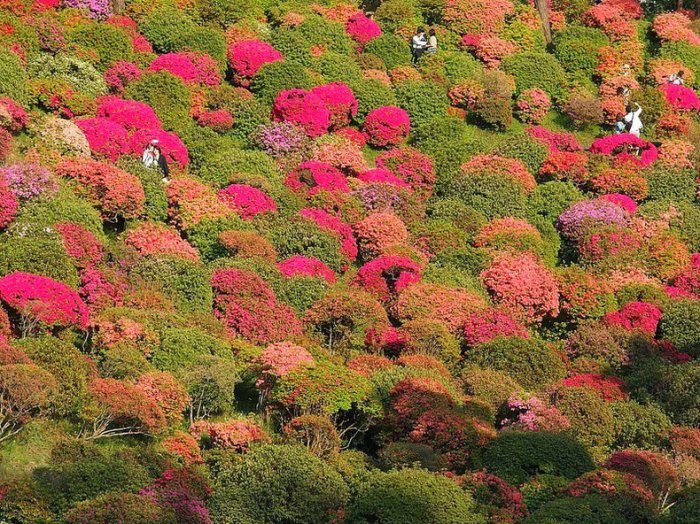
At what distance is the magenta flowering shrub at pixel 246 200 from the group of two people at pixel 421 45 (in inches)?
419

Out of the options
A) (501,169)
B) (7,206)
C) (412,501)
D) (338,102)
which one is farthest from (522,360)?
(338,102)

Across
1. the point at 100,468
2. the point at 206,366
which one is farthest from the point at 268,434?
the point at 100,468

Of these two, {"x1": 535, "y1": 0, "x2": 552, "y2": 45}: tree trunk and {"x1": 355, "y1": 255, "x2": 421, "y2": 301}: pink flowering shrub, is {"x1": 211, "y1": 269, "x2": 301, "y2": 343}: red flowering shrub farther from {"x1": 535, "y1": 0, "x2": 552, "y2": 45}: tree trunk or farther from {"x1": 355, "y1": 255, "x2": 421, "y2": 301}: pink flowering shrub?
{"x1": 535, "y1": 0, "x2": 552, "y2": 45}: tree trunk

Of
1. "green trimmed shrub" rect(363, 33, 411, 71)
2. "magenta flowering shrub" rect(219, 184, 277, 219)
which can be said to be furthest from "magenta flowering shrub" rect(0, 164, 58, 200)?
"green trimmed shrub" rect(363, 33, 411, 71)

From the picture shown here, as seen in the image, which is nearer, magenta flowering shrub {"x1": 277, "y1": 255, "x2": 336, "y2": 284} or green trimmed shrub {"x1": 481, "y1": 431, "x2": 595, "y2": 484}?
green trimmed shrub {"x1": 481, "y1": 431, "x2": 595, "y2": 484}

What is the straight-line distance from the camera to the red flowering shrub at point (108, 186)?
29.0 meters

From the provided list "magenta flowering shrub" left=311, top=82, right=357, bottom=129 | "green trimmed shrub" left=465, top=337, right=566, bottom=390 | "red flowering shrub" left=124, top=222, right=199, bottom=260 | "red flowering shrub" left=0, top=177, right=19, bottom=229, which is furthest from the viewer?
"magenta flowering shrub" left=311, top=82, right=357, bottom=129

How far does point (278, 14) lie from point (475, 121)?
6.52m

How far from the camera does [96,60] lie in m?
35.2

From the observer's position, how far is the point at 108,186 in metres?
29.0

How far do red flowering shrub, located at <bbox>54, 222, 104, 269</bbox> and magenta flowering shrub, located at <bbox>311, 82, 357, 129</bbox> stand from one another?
10.4 metres

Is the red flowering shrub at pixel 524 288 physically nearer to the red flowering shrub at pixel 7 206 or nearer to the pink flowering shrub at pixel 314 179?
the pink flowering shrub at pixel 314 179

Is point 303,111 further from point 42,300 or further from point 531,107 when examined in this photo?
point 42,300

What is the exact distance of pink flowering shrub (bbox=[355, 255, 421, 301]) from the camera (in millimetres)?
29438
